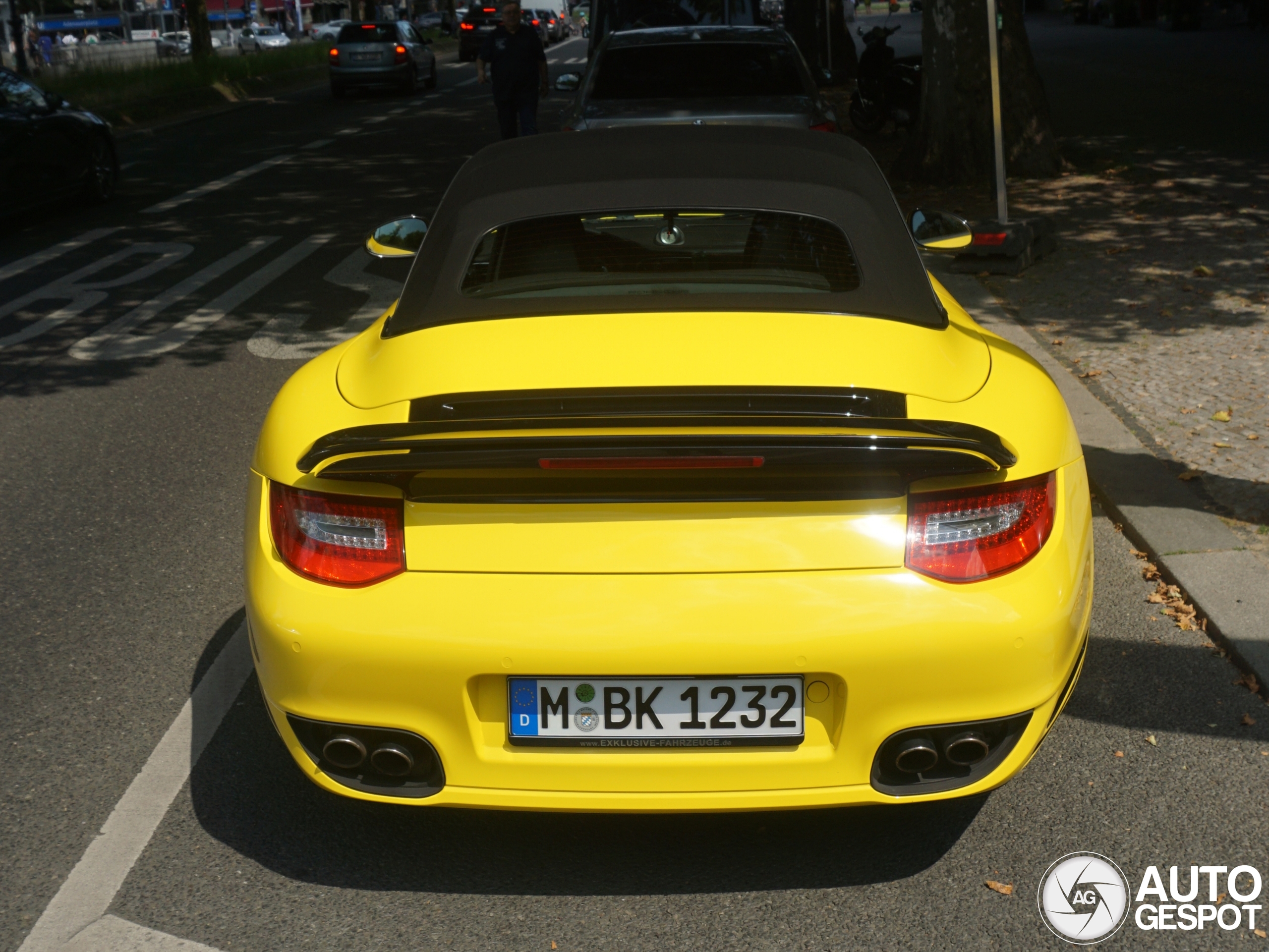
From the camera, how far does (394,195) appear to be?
14.8 m

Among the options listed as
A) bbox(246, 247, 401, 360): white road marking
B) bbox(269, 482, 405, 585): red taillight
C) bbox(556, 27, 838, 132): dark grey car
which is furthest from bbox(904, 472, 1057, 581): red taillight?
bbox(556, 27, 838, 132): dark grey car

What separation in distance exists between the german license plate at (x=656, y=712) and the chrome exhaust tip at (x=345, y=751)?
1.10ft

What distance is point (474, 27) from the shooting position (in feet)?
153

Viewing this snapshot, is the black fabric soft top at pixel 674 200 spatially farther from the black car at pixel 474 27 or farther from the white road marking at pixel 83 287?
the black car at pixel 474 27

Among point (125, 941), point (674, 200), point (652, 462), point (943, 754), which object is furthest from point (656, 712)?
point (674, 200)

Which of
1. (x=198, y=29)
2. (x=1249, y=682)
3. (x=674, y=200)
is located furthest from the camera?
(x=198, y=29)

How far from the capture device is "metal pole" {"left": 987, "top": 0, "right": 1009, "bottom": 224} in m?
9.18

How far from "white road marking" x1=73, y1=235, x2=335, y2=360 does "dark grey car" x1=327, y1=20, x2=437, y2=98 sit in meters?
20.1

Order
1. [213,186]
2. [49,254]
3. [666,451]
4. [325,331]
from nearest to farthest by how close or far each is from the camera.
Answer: [666,451] < [325,331] < [49,254] < [213,186]

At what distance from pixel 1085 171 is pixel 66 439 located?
10.6 m

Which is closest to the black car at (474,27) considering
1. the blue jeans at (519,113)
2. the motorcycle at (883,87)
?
the motorcycle at (883,87)

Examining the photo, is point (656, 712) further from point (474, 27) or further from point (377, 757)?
point (474, 27)

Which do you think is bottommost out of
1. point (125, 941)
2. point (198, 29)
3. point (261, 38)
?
point (125, 941)

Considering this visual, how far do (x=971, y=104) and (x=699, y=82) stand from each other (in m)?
4.21
